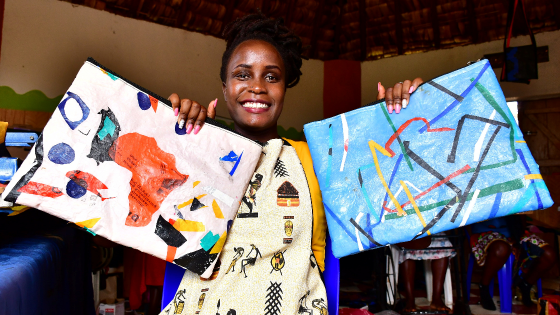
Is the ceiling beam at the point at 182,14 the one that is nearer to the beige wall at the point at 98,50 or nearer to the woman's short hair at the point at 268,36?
the beige wall at the point at 98,50

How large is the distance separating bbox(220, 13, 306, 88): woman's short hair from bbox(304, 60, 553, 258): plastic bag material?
14.2 inches

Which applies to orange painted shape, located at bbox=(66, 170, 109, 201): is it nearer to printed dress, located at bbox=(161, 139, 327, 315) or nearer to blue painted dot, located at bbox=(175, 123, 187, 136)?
blue painted dot, located at bbox=(175, 123, 187, 136)

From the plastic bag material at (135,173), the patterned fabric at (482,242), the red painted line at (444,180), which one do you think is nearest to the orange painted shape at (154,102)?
the plastic bag material at (135,173)

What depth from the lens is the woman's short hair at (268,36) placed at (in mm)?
1334

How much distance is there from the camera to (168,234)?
971mm

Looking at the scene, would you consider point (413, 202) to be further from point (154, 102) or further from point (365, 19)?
point (365, 19)

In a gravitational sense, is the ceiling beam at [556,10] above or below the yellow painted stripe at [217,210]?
above

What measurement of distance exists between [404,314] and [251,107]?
2.16 metres

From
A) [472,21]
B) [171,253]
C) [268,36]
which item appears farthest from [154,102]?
[472,21]

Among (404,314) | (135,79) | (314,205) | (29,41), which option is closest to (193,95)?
(135,79)

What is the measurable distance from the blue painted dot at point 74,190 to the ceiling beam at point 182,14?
3722mm

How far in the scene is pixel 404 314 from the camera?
8.83 feet

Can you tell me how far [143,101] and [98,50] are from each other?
3076 millimetres

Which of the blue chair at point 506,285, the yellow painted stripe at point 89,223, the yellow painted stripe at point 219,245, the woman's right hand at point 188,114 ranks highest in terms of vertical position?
the woman's right hand at point 188,114
